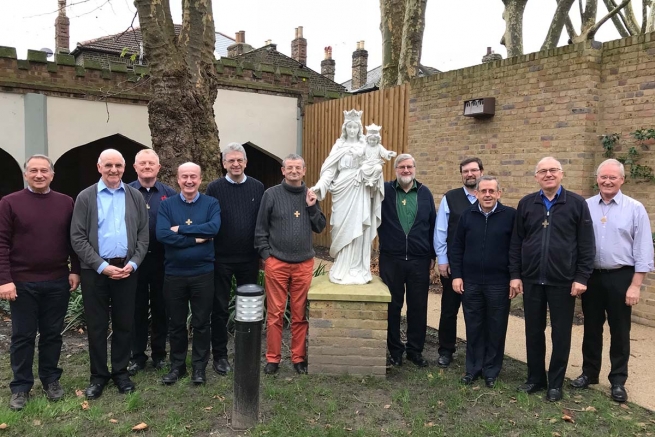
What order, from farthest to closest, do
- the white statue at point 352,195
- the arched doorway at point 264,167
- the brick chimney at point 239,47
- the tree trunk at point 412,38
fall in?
1. the brick chimney at point 239,47
2. the arched doorway at point 264,167
3. the tree trunk at point 412,38
4. the white statue at point 352,195

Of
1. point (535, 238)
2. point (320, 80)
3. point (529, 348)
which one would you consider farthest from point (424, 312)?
point (320, 80)

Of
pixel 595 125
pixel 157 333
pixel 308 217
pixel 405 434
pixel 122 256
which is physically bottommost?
pixel 405 434

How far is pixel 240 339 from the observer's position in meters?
3.48

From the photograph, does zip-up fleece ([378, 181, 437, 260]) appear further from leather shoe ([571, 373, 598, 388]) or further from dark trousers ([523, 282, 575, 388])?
leather shoe ([571, 373, 598, 388])

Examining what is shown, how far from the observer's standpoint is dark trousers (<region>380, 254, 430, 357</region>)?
4.64 metres

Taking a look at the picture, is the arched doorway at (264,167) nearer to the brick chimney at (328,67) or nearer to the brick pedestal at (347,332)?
the brick pedestal at (347,332)

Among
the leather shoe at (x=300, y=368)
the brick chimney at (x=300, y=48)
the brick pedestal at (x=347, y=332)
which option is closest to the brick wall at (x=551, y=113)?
the brick pedestal at (x=347, y=332)

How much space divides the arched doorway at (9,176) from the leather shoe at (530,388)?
14303 mm

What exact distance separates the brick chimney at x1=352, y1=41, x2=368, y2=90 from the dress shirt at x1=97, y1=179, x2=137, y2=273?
26.3 m

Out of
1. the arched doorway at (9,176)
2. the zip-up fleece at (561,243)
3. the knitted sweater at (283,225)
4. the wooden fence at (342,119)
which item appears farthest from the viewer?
the arched doorway at (9,176)

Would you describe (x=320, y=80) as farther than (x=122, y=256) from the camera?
Yes

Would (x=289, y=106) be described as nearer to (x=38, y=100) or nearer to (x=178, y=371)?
(x=38, y=100)

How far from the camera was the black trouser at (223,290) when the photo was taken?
174 inches

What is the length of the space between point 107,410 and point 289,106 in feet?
33.7
